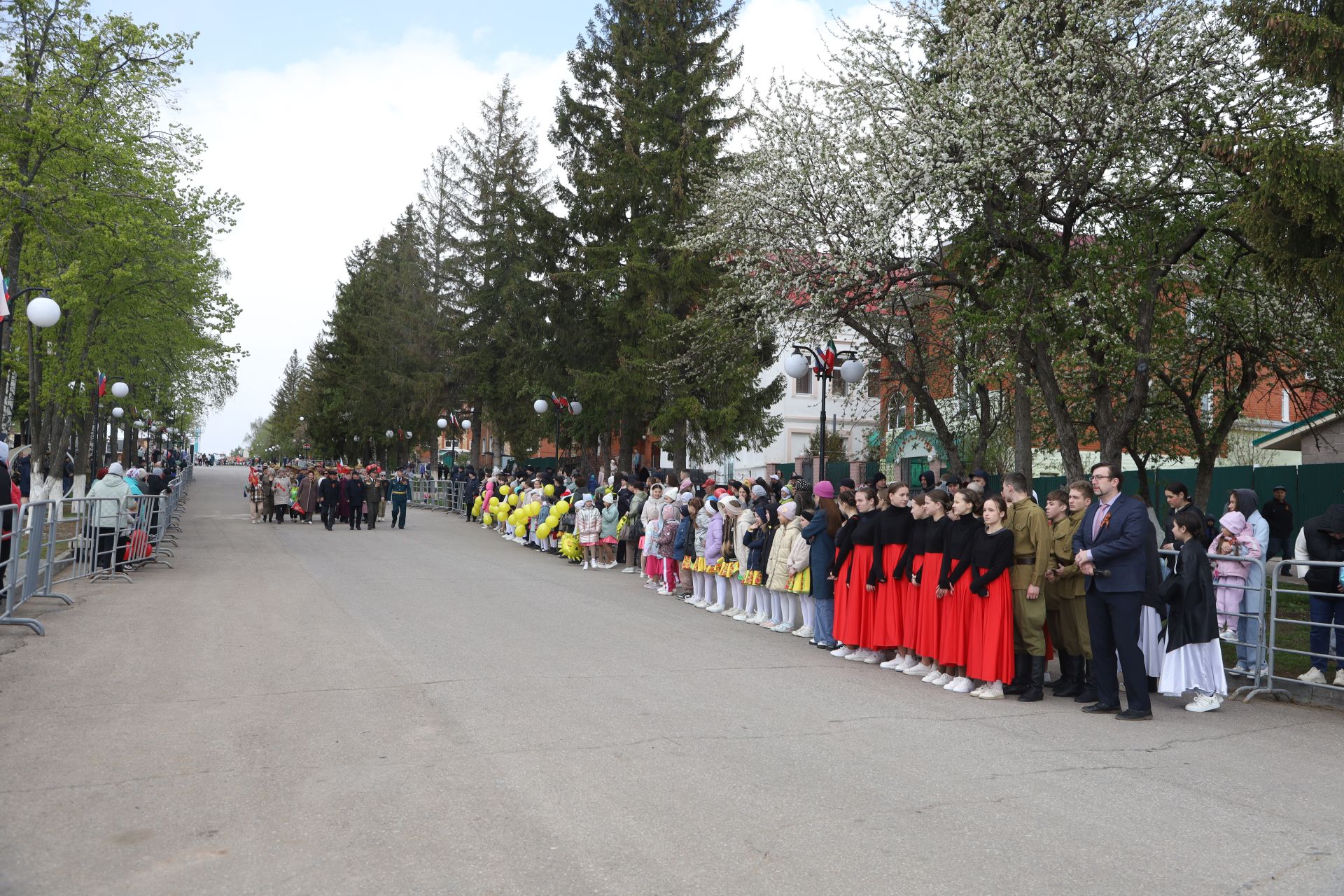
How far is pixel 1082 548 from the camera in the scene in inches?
349

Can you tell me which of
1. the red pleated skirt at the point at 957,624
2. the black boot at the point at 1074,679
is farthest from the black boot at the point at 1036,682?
the red pleated skirt at the point at 957,624

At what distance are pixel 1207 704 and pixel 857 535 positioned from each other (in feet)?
11.9

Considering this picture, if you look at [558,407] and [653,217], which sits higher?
[653,217]

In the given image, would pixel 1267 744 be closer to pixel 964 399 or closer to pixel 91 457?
pixel 964 399

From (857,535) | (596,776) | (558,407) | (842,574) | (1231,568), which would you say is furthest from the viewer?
(558,407)

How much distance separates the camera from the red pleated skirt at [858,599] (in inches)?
434

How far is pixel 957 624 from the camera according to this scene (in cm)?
961

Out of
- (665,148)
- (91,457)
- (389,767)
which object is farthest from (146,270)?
(389,767)

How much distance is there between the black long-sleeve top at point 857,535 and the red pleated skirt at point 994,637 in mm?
1780

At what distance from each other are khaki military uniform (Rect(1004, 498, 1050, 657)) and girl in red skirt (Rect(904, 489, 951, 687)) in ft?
2.20

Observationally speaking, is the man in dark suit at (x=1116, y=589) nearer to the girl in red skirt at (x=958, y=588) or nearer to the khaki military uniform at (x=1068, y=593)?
the khaki military uniform at (x=1068, y=593)

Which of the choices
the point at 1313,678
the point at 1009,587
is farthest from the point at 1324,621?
the point at 1009,587

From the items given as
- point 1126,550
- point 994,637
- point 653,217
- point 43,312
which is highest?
point 653,217

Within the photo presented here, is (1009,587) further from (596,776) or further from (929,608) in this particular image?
(596,776)
